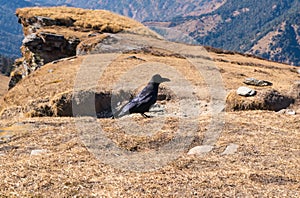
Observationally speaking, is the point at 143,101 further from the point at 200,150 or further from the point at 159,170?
the point at 159,170

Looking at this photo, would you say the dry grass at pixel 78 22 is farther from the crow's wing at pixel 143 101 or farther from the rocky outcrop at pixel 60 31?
the crow's wing at pixel 143 101

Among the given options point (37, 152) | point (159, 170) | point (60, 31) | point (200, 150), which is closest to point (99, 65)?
point (60, 31)

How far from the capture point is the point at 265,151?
34.9 ft

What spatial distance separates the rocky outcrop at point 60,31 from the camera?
3722 centimetres

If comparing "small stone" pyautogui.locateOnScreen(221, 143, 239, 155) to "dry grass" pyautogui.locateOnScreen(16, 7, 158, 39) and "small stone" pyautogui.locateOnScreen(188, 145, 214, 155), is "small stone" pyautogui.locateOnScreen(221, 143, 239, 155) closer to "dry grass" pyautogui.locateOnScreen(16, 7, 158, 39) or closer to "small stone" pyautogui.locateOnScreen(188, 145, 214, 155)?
"small stone" pyautogui.locateOnScreen(188, 145, 214, 155)

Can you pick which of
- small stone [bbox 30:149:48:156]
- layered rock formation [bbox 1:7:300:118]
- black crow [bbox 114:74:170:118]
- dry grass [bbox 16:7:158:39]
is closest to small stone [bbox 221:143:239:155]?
black crow [bbox 114:74:170:118]

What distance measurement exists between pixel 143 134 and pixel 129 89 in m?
8.10

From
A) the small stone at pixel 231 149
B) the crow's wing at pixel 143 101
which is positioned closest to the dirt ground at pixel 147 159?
the small stone at pixel 231 149

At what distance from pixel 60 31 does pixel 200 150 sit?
1253 inches

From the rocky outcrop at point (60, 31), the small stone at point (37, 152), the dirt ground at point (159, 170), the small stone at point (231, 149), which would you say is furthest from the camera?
the rocky outcrop at point (60, 31)

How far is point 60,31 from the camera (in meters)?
39.5

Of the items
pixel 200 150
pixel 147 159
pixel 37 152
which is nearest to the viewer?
pixel 147 159

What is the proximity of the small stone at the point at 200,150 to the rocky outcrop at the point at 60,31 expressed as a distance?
80.7ft

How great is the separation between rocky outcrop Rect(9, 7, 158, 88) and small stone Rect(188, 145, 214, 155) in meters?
24.6
